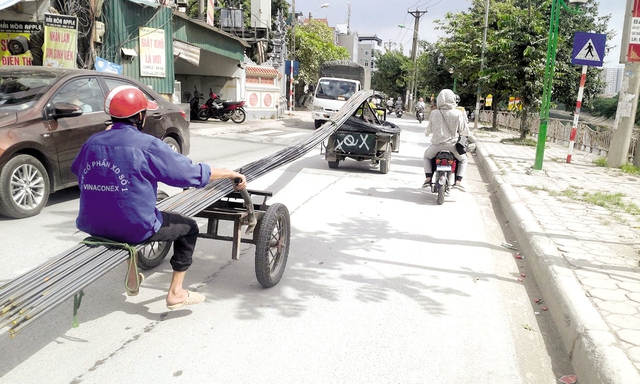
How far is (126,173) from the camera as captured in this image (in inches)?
116

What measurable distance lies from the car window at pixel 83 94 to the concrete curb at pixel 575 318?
5551mm

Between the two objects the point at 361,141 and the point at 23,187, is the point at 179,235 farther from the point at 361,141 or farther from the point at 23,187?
the point at 361,141

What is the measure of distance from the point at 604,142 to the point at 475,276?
13311mm

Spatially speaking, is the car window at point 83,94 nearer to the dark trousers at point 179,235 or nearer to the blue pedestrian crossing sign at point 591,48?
the dark trousers at point 179,235

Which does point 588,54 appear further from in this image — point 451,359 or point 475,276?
point 451,359

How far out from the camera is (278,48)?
29219 mm

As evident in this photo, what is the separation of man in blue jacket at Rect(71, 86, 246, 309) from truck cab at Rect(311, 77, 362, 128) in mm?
18265

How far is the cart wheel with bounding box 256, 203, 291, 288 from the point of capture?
396cm

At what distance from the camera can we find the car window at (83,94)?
6.30 metres

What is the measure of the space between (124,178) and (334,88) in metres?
20.0

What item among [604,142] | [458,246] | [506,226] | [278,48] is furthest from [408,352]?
[278,48]

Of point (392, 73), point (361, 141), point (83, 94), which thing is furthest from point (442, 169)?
point (392, 73)

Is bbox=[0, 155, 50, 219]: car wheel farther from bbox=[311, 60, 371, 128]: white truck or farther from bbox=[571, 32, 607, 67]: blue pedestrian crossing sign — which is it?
bbox=[311, 60, 371, 128]: white truck

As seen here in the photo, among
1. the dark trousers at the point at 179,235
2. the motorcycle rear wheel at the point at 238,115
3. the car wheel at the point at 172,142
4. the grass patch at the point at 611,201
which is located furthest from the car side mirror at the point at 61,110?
the motorcycle rear wheel at the point at 238,115
